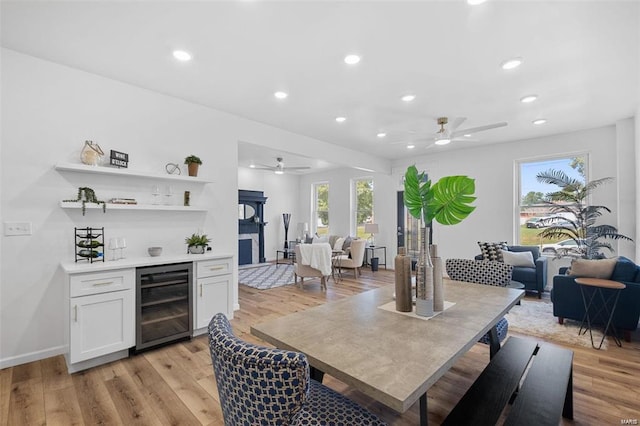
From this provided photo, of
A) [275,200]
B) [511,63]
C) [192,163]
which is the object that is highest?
[511,63]

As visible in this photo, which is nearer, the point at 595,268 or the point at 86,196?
the point at 86,196

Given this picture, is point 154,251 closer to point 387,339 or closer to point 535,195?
point 387,339

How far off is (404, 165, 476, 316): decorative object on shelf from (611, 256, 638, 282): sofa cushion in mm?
2858

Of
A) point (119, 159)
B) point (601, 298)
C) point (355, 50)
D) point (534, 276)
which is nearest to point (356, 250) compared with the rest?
point (534, 276)

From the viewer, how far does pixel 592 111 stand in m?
4.07

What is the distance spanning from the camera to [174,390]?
2.21 metres

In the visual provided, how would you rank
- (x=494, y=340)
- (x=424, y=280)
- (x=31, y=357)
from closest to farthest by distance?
(x=424, y=280) → (x=494, y=340) → (x=31, y=357)

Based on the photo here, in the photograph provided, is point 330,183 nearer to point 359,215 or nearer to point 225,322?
point 359,215

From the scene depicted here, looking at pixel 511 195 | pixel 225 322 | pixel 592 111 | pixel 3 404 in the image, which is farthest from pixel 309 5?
pixel 511 195

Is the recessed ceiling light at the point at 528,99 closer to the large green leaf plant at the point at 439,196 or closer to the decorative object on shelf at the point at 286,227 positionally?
the large green leaf plant at the point at 439,196

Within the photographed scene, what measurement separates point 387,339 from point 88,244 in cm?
295

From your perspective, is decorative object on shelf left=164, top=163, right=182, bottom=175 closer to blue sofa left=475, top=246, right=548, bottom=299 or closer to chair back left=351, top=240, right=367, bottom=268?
chair back left=351, top=240, right=367, bottom=268

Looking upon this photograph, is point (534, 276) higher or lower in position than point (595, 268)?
lower

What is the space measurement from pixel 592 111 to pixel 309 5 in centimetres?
433
